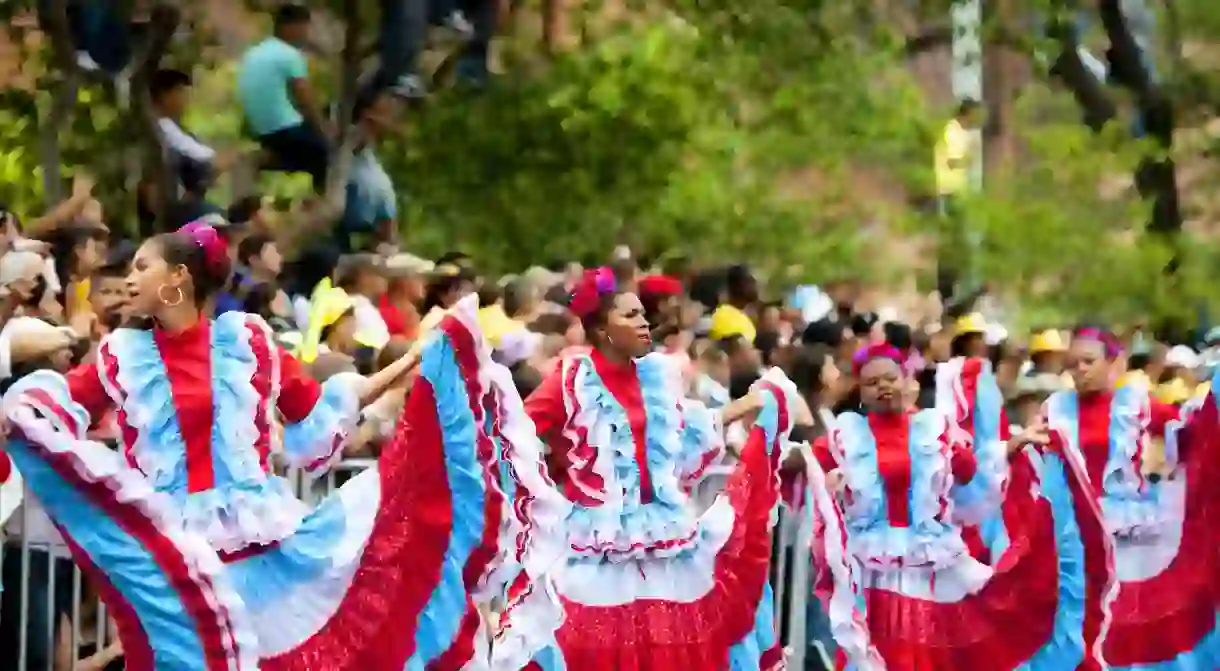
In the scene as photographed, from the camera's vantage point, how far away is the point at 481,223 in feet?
49.5

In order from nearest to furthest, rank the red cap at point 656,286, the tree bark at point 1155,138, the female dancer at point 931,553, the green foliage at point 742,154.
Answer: the red cap at point 656,286, the female dancer at point 931,553, the green foliage at point 742,154, the tree bark at point 1155,138

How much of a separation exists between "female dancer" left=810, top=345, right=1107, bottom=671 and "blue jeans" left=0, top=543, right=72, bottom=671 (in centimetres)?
289

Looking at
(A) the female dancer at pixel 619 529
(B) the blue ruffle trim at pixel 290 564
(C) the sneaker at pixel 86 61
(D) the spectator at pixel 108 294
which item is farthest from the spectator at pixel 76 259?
(B) the blue ruffle trim at pixel 290 564

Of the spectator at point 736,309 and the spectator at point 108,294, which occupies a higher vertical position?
the spectator at point 108,294

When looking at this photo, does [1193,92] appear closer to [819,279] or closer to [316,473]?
[819,279]

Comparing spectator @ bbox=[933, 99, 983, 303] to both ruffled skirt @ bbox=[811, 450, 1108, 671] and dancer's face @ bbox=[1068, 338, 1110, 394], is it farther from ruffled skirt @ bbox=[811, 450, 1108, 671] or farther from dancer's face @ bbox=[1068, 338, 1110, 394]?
ruffled skirt @ bbox=[811, 450, 1108, 671]

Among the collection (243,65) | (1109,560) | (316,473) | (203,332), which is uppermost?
(243,65)

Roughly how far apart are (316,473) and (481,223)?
318 inches

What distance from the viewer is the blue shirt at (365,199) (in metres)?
12.0

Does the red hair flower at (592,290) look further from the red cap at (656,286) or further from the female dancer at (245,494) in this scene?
the female dancer at (245,494)

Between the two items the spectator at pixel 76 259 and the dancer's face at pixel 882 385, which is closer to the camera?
the dancer's face at pixel 882 385

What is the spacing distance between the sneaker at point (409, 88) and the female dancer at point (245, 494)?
6930mm

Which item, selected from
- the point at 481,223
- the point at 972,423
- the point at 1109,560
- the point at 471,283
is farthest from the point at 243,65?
the point at 1109,560

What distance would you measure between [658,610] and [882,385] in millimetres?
1563
